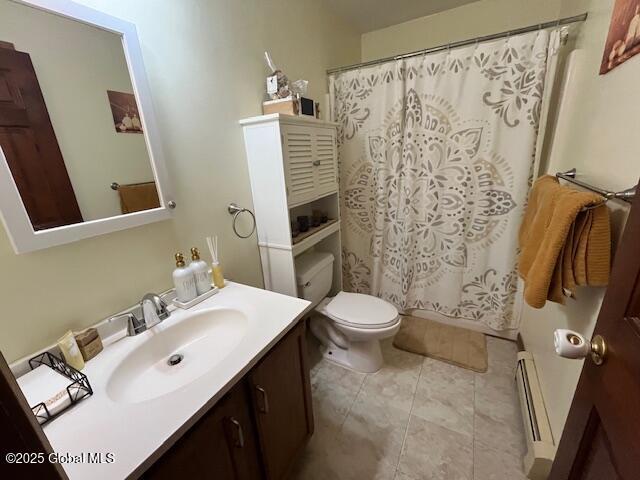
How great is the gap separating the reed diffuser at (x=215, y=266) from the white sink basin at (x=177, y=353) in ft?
0.56

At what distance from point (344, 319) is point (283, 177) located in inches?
34.3

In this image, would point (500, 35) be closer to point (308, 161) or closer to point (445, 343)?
point (308, 161)

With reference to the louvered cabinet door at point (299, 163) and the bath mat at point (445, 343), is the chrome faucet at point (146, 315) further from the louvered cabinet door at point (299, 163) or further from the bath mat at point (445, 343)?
the bath mat at point (445, 343)

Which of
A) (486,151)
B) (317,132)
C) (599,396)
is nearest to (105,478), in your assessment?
(599,396)

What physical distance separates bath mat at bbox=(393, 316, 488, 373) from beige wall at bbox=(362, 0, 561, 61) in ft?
7.01

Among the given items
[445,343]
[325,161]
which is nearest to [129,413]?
[325,161]

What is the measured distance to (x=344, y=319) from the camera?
159 cm

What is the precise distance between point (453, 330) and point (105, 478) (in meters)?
2.06

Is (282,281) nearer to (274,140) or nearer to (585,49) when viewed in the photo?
(274,140)

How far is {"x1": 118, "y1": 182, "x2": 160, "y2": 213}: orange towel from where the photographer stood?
93cm

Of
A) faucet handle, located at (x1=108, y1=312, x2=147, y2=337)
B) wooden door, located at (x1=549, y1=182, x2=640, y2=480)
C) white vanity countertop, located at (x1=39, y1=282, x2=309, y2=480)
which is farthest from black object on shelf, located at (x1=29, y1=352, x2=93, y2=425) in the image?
wooden door, located at (x1=549, y1=182, x2=640, y2=480)

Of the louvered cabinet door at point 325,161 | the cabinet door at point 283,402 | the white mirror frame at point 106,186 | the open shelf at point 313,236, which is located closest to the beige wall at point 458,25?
the louvered cabinet door at point 325,161

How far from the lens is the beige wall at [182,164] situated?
0.78 m

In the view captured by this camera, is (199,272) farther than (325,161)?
No
